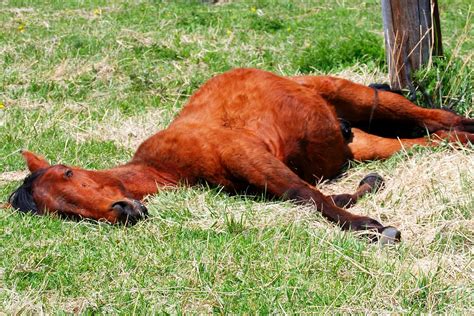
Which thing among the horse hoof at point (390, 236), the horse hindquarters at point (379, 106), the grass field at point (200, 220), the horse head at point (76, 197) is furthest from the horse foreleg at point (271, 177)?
the horse hindquarters at point (379, 106)

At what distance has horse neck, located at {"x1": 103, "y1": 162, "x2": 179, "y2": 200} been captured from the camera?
22.1 feet

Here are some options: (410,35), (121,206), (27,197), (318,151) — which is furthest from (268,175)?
(410,35)

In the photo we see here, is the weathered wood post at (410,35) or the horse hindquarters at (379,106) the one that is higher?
the weathered wood post at (410,35)

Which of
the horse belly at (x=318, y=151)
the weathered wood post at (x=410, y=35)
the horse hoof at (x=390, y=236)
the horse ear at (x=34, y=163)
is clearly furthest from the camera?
the weathered wood post at (x=410, y=35)

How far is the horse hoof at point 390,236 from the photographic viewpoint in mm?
5754

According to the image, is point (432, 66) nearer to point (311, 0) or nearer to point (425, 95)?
point (425, 95)

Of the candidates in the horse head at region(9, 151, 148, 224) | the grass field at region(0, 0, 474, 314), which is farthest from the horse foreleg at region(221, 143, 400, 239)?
the horse head at region(9, 151, 148, 224)

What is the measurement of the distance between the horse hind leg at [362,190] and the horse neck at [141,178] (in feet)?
4.13

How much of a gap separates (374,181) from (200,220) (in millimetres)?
1580

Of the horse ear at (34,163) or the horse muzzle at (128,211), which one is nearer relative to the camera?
the horse muzzle at (128,211)

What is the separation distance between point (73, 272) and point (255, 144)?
1920mm

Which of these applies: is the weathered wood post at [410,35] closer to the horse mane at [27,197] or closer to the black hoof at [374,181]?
the black hoof at [374,181]

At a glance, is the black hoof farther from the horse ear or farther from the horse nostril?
the horse ear

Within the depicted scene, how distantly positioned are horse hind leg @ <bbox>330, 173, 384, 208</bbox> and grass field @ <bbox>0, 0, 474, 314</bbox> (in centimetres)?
13
